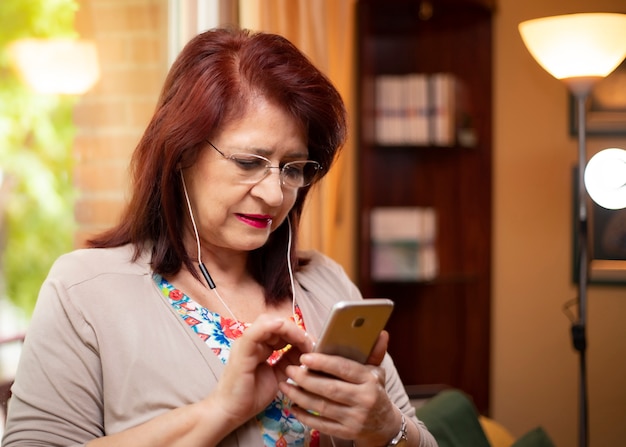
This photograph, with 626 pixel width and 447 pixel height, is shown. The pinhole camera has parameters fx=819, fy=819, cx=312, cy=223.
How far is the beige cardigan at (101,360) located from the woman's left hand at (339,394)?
0.16 metres

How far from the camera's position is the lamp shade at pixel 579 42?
265cm

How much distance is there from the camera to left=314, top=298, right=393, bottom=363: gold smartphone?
112cm

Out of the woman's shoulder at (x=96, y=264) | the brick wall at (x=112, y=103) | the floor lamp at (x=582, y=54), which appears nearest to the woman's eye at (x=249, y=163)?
the woman's shoulder at (x=96, y=264)

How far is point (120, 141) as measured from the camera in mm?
2221

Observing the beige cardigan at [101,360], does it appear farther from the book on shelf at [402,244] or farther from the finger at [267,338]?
the book on shelf at [402,244]

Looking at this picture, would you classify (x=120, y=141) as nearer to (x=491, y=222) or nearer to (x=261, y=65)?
(x=261, y=65)

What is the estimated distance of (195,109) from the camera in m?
1.40

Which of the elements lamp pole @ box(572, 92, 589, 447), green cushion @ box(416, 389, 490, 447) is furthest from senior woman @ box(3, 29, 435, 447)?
lamp pole @ box(572, 92, 589, 447)

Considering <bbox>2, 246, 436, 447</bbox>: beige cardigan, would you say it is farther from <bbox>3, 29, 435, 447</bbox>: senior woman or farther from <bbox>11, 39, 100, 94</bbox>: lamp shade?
<bbox>11, 39, 100, 94</bbox>: lamp shade

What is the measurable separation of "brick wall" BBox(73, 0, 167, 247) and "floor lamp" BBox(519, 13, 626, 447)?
1.31 meters

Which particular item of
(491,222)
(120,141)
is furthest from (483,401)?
(120,141)

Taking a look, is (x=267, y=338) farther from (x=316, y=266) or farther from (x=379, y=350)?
(x=316, y=266)

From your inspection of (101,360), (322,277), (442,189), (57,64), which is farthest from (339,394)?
(442,189)

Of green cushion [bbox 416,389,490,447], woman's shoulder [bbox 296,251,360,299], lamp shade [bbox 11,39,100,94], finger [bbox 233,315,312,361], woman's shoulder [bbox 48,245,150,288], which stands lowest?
green cushion [bbox 416,389,490,447]
